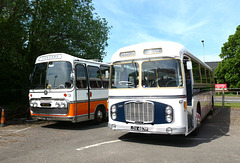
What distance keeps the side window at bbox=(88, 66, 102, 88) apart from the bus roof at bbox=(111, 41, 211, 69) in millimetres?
3052

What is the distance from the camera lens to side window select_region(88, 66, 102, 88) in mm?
10550

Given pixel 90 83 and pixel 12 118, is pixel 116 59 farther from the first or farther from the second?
pixel 12 118

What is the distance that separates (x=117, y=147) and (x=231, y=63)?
134 ft

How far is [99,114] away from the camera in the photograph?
1102 cm

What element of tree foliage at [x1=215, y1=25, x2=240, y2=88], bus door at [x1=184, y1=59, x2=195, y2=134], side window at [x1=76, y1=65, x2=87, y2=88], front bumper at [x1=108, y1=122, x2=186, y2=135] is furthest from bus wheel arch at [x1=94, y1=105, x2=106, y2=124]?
tree foliage at [x1=215, y1=25, x2=240, y2=88]

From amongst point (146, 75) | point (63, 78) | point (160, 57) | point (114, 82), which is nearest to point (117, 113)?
point (114, 82)

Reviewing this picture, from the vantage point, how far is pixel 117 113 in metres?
7.20

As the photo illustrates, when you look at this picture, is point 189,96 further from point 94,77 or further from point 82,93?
point 94,77

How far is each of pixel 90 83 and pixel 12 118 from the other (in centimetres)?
573

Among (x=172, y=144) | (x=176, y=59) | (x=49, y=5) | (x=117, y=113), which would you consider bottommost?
(x=172, y=144)

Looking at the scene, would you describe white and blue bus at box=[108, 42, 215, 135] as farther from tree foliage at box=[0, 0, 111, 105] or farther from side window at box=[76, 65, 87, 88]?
tree foliage at box=[0, 0, 111, 105]

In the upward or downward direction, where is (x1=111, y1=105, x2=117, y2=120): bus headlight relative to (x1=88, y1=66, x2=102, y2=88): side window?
downward

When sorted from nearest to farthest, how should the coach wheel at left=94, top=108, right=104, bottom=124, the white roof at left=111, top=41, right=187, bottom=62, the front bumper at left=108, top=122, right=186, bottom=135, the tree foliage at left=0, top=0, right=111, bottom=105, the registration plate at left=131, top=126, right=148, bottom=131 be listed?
the front bumper at left=108, top=122, right=186, bottom=135 < the registration plate at left=131, top=126, right=148, bottom=131 < the white roof at left=111, top=41, right=187, bottom=62 < the coach wheel at left=94, top=108, right=104, bottom=124 < the tree foliage at left=0, top=0, right=111, bottom=105

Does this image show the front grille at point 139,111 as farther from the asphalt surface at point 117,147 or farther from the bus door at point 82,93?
the bus door at point 82,93
